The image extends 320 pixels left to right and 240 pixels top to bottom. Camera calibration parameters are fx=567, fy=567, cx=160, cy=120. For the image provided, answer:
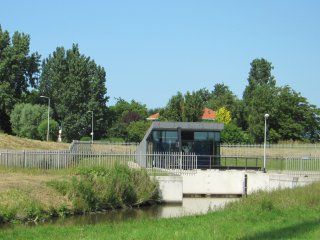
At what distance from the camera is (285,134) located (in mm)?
74500

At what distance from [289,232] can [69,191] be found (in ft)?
52.2

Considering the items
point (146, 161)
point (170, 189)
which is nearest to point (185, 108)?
point (146, 161)

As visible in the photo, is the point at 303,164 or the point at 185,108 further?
the point at 185,108

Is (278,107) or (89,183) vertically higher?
(278,107)

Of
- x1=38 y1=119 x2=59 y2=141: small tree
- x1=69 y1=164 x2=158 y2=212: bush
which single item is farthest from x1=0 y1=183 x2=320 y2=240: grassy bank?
x1=38 y1=119 x2=59 y2=141: small tree

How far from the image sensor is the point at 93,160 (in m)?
38.1

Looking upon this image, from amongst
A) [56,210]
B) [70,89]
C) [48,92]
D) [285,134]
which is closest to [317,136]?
[285,134]

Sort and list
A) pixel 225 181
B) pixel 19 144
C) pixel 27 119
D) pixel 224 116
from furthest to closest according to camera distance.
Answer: pixel 224 116 < pixel 27 119 < pixel 19 144 < pixel 225 181

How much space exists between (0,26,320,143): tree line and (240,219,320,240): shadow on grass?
→ 60489 mm

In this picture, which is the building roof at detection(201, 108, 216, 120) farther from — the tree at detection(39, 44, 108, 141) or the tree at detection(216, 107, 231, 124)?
the tree at detection(39, 44, 108, 141)

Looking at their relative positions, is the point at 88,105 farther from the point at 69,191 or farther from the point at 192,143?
the point at 69,191

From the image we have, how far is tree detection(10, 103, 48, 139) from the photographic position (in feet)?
279

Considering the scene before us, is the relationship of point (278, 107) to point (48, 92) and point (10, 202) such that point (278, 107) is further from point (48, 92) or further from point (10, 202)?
point (10, 202)

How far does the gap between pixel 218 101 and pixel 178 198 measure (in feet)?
282
